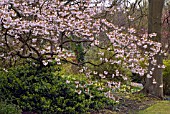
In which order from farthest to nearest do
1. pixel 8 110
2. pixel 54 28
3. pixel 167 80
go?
pixel 167 80
pixel 54 28
pixel 8 110

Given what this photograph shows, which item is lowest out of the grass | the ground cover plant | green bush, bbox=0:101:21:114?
the grass

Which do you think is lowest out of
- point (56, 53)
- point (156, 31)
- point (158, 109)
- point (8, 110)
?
point (158, 109)

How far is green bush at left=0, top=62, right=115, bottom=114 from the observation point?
18.6 ft

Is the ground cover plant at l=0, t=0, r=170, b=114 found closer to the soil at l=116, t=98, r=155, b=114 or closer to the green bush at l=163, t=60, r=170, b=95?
the soil at l=116, t=98, r=155, b=114

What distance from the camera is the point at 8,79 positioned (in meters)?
5.93

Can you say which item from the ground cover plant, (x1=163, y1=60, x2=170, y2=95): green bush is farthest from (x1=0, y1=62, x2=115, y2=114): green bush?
(x1=163, y1=60, x2=170, y2=95): green bush

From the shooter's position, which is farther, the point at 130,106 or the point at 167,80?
the point at 167,80

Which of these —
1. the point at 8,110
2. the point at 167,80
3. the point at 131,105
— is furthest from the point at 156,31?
the point at 8,110

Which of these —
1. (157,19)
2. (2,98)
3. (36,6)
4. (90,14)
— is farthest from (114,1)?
(2,98)

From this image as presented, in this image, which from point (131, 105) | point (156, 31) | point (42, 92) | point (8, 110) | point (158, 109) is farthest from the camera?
point (156, 31)

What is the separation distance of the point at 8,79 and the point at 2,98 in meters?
0.38

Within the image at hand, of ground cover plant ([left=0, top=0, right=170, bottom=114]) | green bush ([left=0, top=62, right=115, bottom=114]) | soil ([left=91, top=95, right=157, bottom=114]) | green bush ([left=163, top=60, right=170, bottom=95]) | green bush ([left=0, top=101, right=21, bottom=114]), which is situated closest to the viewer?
green bush ([left=0, top=101, right=21, bottom=114])

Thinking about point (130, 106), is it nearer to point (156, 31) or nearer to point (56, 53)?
point (156, 31)

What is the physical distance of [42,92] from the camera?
5.73 meters
